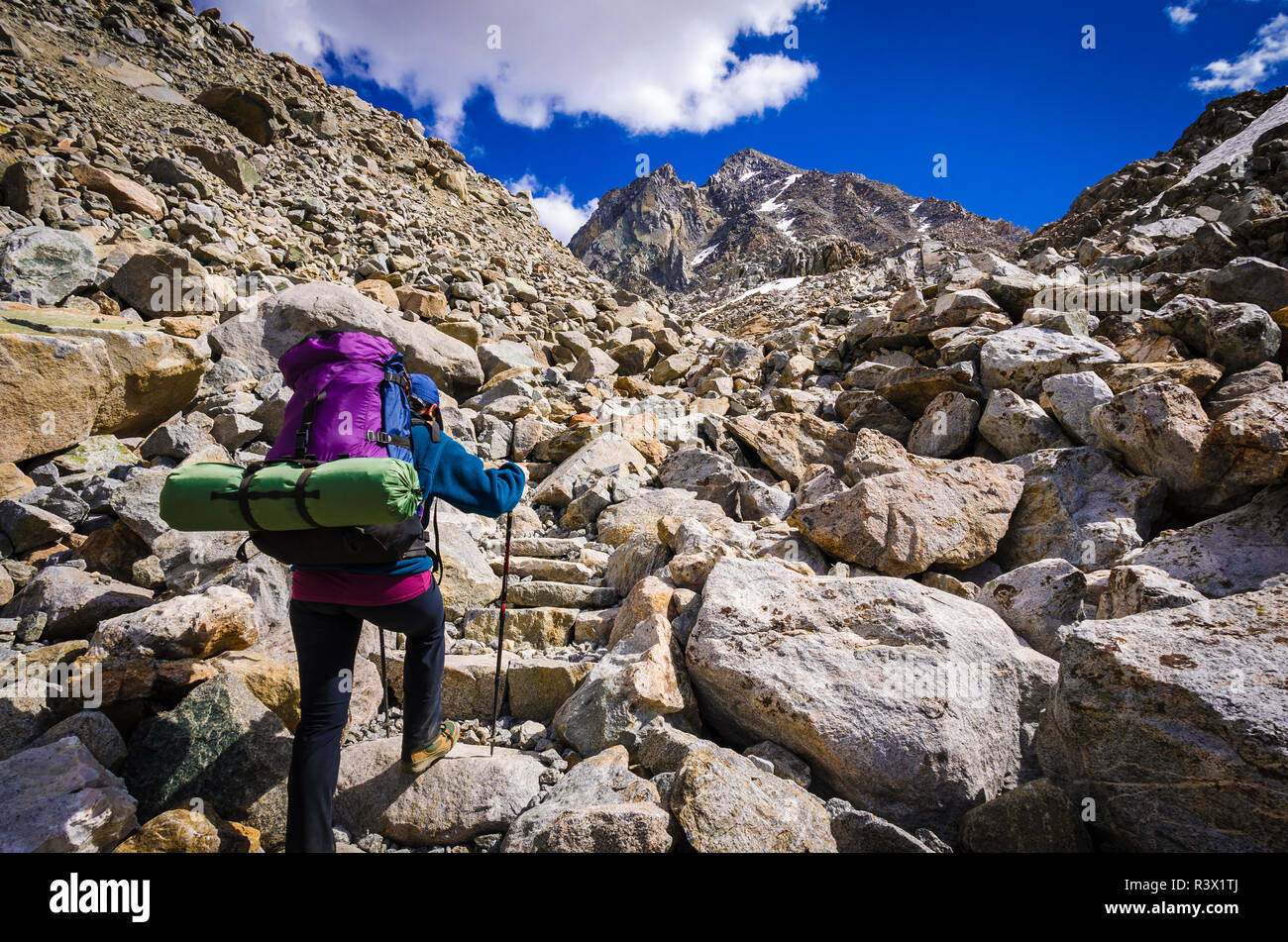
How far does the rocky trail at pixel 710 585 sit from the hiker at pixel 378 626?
0.56 metres

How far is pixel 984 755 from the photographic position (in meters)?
3.33

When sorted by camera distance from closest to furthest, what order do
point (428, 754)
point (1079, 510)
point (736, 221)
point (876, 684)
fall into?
point (428, 754), point (876, 684), point (1079, 510), point (736, 221)

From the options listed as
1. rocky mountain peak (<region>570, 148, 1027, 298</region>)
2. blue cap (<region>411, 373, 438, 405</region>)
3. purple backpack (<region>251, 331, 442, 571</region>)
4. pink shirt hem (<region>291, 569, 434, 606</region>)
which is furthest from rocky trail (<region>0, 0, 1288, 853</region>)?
rocky mountain peak (<region>570, 148, 1027, 298</region>)

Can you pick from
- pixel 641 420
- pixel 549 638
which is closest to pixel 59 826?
pixel 549 638

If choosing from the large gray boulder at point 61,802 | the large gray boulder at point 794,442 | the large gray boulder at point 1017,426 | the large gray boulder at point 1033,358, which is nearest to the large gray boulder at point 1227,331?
the large gray boulder at point 1033,358

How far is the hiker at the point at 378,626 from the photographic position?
2730mm

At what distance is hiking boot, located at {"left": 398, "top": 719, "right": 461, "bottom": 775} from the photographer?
3.37m

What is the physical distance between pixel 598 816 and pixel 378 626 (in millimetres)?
1561

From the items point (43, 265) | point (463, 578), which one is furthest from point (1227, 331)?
point (43, 265)

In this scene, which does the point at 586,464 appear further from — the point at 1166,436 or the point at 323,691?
the point at 1166,436

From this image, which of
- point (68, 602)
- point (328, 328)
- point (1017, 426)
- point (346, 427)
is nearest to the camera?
point (346, 427)

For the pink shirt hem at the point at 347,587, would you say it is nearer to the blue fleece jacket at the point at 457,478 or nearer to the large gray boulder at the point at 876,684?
the blue fleece jacket at the point at 457,478

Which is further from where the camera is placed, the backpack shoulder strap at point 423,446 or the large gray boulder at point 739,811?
the backpack shoulder strap at point 423,446

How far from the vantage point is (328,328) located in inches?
341
